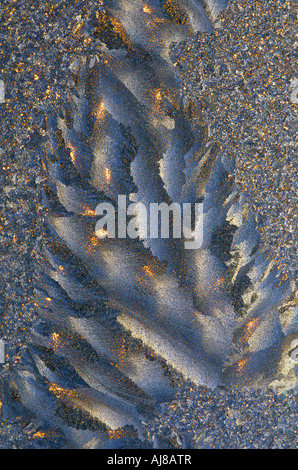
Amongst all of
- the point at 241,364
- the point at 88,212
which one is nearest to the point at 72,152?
the point at 88,212

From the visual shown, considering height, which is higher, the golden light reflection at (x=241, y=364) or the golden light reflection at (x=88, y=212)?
the golden light reflection at (x=88, y=212)

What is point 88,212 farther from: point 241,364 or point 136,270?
point 241,364

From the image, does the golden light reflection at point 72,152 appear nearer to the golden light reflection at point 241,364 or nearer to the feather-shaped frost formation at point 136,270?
the feather-shaped frost formation at point 136,270

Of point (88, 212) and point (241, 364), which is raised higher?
point (88, 212)

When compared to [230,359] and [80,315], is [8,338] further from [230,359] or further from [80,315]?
[230,359]

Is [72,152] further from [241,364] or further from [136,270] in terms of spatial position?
[241,364]

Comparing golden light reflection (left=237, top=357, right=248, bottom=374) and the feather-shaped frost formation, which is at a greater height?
the feather-shaped frost formation

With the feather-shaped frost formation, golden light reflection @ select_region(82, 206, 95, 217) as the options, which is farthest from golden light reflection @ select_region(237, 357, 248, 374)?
golden light reflection @ select_region(82, 206, 95, 217)

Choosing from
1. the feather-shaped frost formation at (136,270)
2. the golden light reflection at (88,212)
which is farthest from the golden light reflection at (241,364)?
the golden light reflection at (88,212)

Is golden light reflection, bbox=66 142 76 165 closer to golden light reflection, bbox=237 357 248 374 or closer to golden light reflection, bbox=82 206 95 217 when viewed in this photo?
golden light reflection, bbox=82 206 95 217

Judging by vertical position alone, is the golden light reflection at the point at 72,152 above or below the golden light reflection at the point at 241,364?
above

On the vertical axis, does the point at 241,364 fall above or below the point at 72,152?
below
